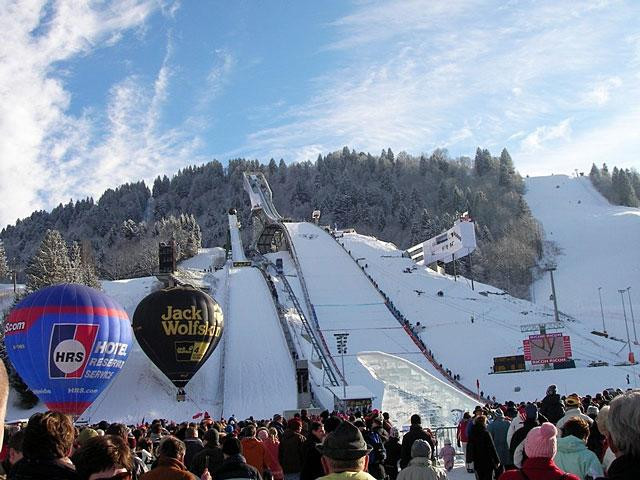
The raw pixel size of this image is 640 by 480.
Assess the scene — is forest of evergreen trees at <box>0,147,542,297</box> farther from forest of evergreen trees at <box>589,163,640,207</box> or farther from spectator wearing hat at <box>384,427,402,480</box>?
spectator wearing hat at <box>384,427,402,480</box>

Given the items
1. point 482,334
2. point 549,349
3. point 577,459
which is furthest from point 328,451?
point 482,334

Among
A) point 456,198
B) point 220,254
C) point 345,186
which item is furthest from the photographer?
point 345,186

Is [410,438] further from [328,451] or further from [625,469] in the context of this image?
[625,469]

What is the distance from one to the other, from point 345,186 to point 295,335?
94018 mm

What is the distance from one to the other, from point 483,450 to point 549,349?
97.7 feet

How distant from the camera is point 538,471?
14.5ft

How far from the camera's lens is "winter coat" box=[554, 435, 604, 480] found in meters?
5.59

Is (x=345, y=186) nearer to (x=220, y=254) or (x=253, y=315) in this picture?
(x=220, y=254)

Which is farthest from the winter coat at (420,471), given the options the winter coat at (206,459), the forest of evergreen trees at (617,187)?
the forest of evergreen trees at (617,187)

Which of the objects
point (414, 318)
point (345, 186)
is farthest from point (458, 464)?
point (345, 186)

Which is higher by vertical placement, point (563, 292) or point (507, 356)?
point (563, 292)

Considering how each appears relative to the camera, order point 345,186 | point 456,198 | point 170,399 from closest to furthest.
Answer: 1. point 170,399
2. point 456,198
3. point 345,186

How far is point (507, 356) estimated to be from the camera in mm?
41438

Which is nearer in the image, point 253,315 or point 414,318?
point 253,315
